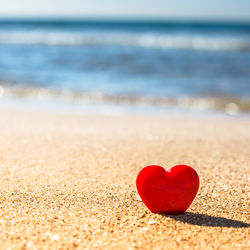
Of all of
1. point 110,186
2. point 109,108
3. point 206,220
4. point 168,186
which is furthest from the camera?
point 109,108

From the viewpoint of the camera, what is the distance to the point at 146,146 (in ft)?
15.1

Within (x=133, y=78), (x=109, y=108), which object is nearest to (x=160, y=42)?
(x=133, y=78)

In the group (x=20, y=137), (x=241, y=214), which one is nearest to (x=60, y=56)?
(x=20, y=137)

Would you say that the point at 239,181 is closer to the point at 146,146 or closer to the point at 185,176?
the point at 185,176

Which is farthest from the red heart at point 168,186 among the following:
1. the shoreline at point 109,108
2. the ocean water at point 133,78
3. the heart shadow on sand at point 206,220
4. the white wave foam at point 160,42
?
the white wave foam at point 160,42

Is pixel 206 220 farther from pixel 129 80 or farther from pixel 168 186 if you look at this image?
pixel 129 80

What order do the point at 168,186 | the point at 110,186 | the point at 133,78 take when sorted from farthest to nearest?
1. the point at 133,78
2. the point at 110,186
3. the point at 168,186

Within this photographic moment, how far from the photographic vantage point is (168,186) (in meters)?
2.48

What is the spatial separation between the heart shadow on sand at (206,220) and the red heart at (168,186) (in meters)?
0.08

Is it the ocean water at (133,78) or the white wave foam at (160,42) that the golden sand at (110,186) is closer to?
the ocean water at (133,78)

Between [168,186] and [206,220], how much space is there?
1.20 ft

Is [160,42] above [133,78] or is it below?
above

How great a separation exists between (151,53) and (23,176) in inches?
523

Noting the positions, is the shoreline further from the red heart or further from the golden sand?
the red heart
